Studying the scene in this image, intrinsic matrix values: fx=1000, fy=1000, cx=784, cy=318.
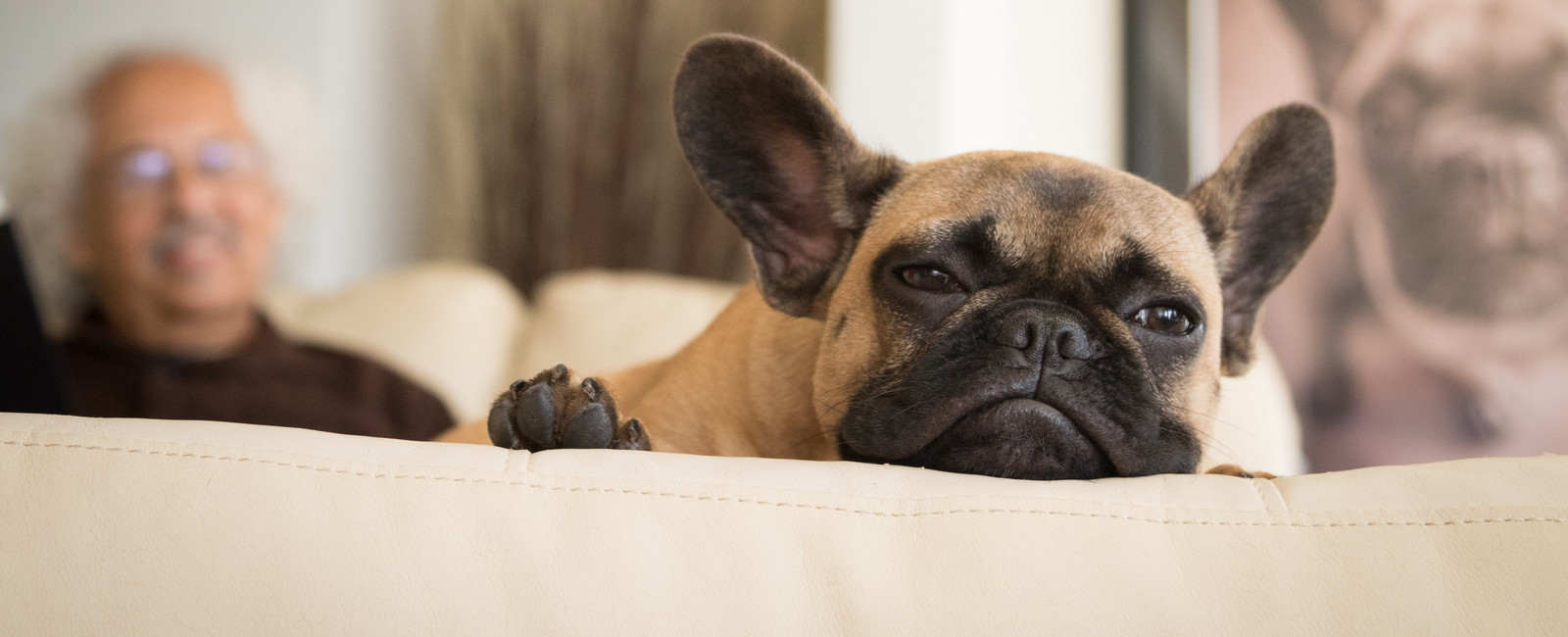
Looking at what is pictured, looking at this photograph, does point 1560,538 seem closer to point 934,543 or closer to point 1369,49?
point 934,543

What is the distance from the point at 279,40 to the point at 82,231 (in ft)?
5.81

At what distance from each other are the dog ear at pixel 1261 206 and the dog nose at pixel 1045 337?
518 mm

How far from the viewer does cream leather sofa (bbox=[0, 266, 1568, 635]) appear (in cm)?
72

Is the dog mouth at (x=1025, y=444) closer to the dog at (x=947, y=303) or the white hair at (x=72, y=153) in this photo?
the dog at (x=947, y=303)

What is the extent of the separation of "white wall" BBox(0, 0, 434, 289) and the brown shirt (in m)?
1.49

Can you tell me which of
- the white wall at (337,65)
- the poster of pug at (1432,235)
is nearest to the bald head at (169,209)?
the white wall at (337,65)

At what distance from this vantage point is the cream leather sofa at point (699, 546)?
715mm

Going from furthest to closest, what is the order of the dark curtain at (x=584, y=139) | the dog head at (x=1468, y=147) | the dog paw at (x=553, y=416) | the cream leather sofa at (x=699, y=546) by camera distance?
the dark curtain at (x=584, y=139)
the dog head at (x=1468, y=147)
the dog paw at (x=553, y=416)
the cream leather sofa at (x=699, y=546)

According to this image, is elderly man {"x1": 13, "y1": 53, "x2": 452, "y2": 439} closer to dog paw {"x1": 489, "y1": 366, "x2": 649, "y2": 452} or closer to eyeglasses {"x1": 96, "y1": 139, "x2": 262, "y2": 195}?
eyeglasses {"x1": 96, "y1": 139, "x2": 262, "y2": 195}

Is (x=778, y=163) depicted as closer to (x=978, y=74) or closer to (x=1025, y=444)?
(x=1025, y=444)

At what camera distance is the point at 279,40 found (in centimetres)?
451

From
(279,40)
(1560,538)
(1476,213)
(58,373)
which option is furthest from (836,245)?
(279,40)

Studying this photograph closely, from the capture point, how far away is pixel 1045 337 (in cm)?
114

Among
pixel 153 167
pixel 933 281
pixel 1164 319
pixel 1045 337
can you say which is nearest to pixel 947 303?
pixel 933 281
